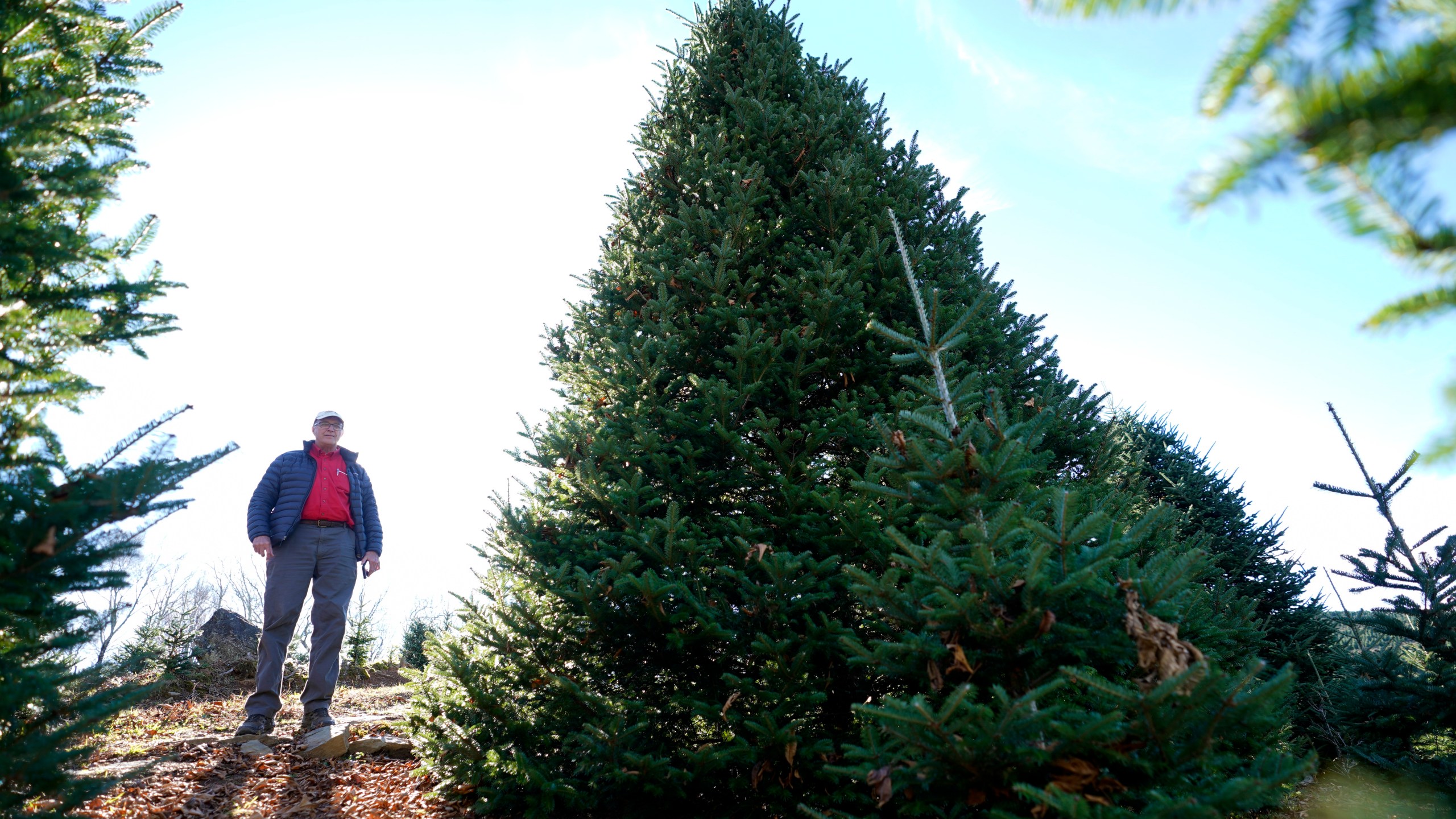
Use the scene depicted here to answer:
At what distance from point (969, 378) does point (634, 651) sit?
2635mm

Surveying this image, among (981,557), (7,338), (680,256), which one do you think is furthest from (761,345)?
(7,338)

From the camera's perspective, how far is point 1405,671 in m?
4.58

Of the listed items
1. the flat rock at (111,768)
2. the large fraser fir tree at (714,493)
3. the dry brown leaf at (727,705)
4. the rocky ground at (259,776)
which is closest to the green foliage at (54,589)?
the rocky ground at (259,776)

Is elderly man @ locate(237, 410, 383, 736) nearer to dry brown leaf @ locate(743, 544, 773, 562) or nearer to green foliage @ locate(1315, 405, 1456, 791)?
dry brown leaf @ locate(743, 544, 773, 562)

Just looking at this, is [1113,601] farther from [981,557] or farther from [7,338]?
[7,338]

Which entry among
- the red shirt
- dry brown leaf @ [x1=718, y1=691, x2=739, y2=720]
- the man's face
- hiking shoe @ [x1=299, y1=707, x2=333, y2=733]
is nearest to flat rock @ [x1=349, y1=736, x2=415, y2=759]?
hiking shoe @ [x1=299, y1=707, x2=333, y2=733]

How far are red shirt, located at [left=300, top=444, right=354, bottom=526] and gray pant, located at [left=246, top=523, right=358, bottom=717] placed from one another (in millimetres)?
127

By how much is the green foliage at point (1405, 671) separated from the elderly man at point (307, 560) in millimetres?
7991

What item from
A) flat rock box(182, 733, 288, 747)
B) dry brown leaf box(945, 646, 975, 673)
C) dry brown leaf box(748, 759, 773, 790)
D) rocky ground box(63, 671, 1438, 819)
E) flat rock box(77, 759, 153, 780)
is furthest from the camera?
flat rock box(182, 733, 288, 747)

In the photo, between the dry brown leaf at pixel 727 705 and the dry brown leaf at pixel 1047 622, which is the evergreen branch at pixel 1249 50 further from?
the dry brown leaf at pixel 727 705

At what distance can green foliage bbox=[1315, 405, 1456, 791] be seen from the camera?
13.3ft

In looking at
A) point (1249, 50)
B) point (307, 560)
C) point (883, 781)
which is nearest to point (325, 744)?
point (307, 560)

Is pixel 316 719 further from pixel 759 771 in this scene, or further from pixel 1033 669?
pixel 1033 669

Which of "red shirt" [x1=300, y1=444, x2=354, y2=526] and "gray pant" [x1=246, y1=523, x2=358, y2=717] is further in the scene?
"red shirt" [x1=300, y1=444, x2=354, y2=526]
